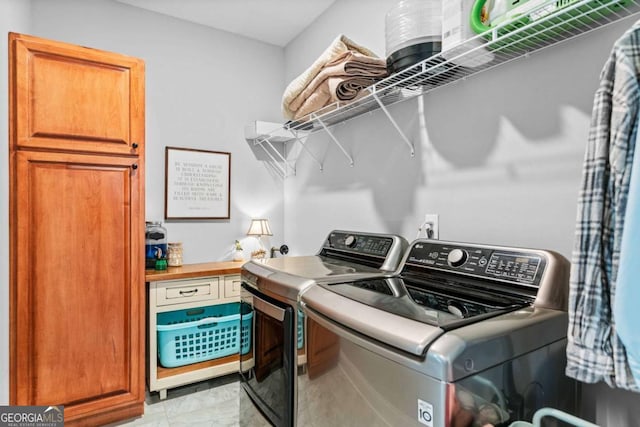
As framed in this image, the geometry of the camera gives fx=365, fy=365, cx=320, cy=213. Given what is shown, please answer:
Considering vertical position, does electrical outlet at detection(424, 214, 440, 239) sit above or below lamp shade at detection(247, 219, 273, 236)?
above

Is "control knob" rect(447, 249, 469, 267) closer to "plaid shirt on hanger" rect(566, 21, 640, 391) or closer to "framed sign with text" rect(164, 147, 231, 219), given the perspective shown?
"plaid shirt on hanger" rect(566, 21, 640, 391)

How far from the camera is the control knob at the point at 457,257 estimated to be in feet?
4.27

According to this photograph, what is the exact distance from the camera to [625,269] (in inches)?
27.1

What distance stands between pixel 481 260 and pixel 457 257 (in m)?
0.09

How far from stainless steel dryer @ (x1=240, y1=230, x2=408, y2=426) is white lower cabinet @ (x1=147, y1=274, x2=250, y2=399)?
770 mm

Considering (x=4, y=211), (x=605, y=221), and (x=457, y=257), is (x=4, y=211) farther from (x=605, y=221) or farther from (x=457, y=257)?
(x=605, y=221)

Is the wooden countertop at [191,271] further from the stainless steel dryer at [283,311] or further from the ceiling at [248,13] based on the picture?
the ceiling at [248,13]

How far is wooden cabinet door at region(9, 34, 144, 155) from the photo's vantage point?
1823 millimetres

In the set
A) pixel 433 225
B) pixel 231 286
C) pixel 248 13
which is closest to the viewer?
pixel 433 225

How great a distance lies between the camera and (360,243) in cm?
190

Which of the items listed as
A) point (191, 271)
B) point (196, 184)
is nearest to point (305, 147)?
point (196, 184)

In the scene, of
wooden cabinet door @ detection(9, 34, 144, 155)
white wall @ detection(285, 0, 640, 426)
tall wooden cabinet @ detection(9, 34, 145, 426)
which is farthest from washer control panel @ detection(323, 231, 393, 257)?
wooden cabinet door @ detection(9, 34, 144, 155)

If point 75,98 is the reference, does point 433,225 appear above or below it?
below

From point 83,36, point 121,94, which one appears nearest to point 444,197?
point 121,94
